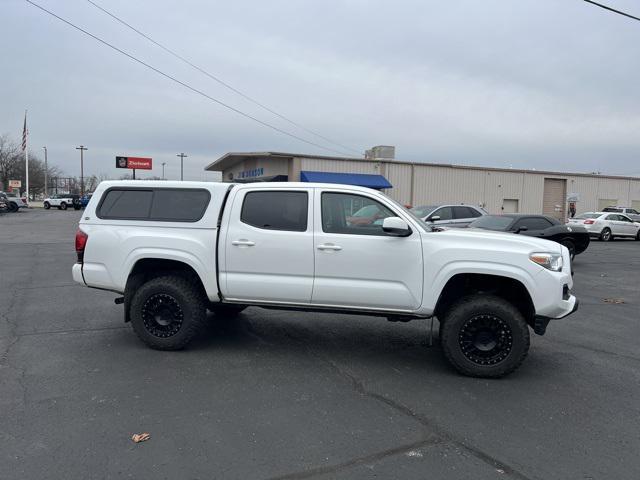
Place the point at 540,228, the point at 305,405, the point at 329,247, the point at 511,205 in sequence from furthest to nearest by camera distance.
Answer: the point at 511,205 < the point at 540,228 < the point at 329,247 < the point at 305,405

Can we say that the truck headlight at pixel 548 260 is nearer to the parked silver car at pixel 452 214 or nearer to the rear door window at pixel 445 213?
the parked silver car at pixel 452 214

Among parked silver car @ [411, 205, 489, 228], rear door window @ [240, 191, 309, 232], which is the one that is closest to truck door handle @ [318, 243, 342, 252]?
rear door window @ [240, 191, 309, 232]

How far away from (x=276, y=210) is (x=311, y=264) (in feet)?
2.43

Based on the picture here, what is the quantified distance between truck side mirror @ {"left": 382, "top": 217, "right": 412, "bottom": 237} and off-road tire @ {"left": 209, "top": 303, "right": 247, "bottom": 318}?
2254 millimetres

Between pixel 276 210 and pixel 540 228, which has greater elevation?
pixel 276 210

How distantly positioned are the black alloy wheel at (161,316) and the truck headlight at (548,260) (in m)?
3.76

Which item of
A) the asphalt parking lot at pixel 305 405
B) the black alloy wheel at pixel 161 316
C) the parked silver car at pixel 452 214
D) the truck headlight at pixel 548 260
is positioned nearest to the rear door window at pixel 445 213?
the parked silver car at pixel 452 214

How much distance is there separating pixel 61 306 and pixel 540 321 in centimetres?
679

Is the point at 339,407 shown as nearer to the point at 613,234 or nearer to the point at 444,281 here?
the point at 444,281

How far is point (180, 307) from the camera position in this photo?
215 inches

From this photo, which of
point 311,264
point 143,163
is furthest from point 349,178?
point 143,163

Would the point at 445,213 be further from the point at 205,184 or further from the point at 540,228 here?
the point at 205,184

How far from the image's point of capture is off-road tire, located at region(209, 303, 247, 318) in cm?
622

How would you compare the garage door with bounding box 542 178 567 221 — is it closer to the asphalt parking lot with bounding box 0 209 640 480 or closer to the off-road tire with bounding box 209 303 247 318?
the asphalt parking lot with bounding box 0 209 640 480
